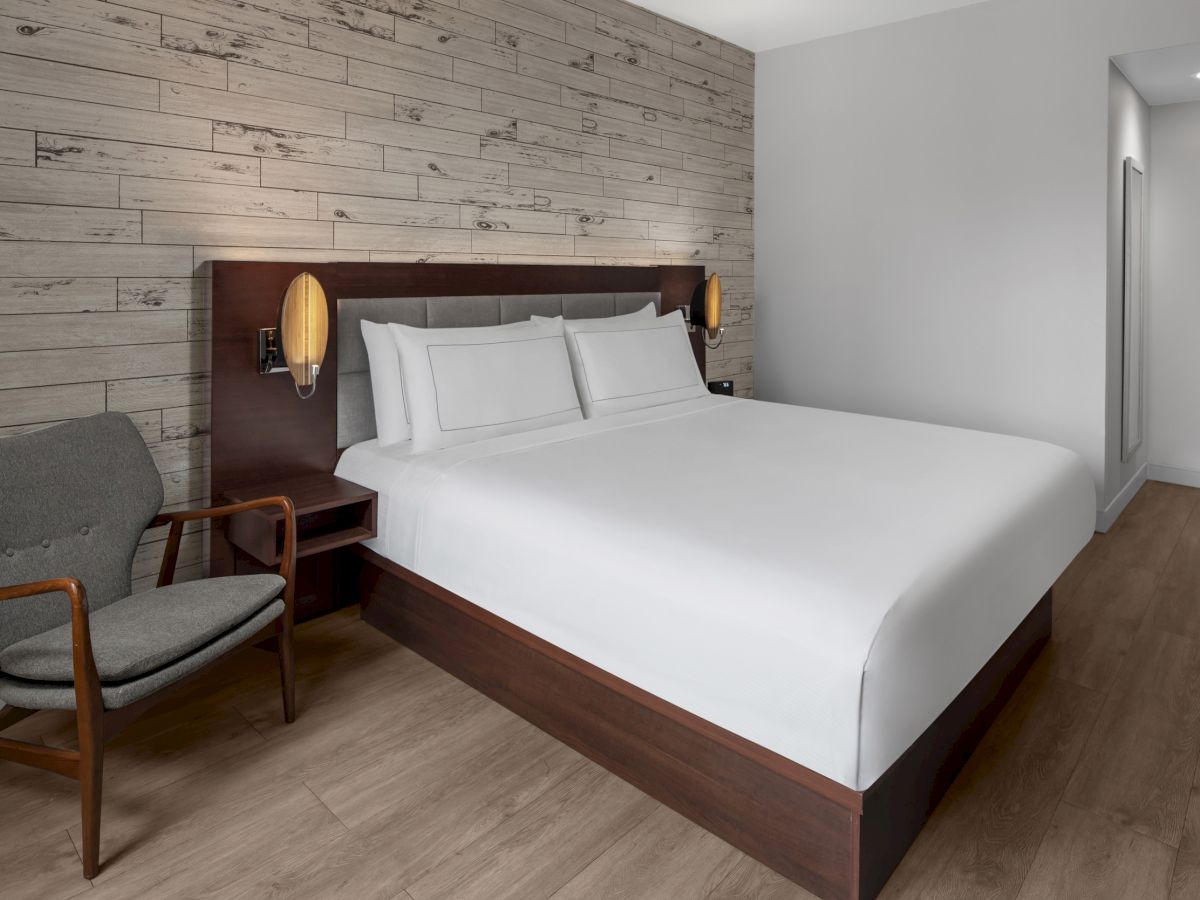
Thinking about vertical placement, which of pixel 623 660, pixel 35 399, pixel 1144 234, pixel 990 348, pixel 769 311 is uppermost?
pixel 1144 234

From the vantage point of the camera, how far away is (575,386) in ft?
11.6

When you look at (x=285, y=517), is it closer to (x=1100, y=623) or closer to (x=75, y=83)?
(x=75, y=83)

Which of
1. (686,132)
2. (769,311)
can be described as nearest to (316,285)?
(686,132)

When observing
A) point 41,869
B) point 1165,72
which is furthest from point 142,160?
point 1165,72

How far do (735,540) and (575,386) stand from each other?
1.73m

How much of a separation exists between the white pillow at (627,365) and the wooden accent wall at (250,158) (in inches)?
22.9

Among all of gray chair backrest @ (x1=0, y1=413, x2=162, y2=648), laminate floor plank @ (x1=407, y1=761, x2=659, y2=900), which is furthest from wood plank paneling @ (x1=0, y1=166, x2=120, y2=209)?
laminate floor plank @ (x1=407, y1=761, x2=659, y2=900)

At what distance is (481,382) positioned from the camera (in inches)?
121

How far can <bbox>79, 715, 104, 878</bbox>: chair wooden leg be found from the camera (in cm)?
175

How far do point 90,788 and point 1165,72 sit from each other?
17.4 ft

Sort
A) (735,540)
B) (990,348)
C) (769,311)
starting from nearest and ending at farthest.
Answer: (735,540), (990,348), (769,311)

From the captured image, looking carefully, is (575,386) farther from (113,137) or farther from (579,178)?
(113,137)

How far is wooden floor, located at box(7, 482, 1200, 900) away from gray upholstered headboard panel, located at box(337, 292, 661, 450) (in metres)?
0.98

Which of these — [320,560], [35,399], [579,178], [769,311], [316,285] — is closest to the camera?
[35,399]
